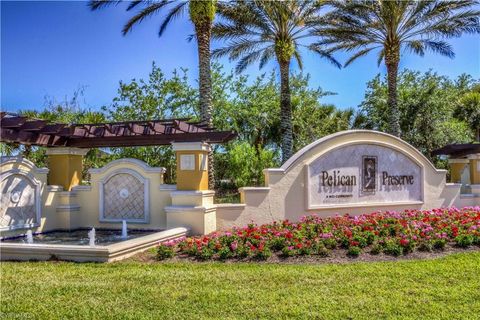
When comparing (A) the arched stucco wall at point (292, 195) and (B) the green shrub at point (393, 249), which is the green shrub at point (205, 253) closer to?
(A) the arched stucco wall at point (292, 195)

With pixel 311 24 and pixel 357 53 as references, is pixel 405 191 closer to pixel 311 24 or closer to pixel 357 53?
pixel 311 24

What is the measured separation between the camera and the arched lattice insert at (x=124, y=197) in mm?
12258

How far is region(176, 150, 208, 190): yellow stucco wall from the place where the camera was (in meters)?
11.4

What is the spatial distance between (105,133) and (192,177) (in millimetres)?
Result: 3231

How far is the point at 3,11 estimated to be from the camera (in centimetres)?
974

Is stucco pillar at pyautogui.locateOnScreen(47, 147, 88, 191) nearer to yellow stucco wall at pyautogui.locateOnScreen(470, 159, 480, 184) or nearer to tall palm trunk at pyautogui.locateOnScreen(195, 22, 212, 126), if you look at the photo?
tall palm trunk at pyautogui.locateOnScreen(195, 22, 212, 126)

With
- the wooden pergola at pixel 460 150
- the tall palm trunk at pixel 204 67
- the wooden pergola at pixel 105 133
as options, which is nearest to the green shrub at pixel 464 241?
the wooden pergola at pixel 105 133

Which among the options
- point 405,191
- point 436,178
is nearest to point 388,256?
point 405,191

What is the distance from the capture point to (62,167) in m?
13.1

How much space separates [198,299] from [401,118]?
22.5m

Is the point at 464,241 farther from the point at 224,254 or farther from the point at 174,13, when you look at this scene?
the point at 174,13

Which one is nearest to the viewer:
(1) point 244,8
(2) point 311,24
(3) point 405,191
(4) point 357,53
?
(3) point 405,191

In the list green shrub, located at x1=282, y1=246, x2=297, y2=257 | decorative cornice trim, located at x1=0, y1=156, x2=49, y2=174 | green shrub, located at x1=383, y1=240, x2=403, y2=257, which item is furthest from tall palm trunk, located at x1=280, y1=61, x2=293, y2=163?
green shrub, located at x1=282, y1=246, x2=297, y2=257

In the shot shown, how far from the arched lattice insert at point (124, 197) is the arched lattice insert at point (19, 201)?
1.79 metres
